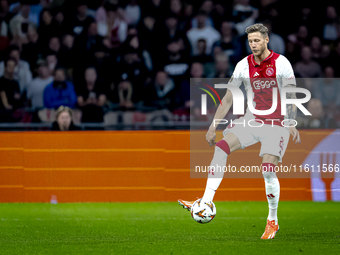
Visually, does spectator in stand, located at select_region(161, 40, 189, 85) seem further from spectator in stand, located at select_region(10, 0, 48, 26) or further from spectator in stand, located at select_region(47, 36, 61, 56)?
spectator in stand, located at select_region(10, 0, 48, 26)

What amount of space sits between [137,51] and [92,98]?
4.52 feet

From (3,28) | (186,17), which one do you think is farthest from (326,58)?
(3,28)

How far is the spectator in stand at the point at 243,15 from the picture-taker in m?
11.4

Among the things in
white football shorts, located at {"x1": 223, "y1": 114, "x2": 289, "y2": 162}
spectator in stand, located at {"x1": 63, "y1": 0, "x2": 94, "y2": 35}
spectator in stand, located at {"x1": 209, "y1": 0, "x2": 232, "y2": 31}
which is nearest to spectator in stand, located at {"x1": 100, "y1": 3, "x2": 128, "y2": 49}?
spectator in stand, located at {"x1": 63, "y1": 0, "x2": 94, "y2": 35}

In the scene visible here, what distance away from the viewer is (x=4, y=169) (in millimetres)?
8531

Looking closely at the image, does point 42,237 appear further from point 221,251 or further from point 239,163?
point 239,163

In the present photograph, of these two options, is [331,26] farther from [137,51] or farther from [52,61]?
[52,61]

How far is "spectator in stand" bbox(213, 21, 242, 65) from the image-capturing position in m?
10.9

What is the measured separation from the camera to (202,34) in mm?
11055

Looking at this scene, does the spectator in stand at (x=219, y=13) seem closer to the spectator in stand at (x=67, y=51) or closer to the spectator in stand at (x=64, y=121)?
the spectator in stand at (x=67, y=51)

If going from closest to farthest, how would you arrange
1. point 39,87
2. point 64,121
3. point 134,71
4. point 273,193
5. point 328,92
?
point 273,193 → point 64,121 → point 328,92 → point 39,87 → point 134,71

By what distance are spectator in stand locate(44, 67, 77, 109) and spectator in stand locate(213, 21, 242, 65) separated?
9.86 feet

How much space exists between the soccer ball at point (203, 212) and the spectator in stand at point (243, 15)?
21.5 ft

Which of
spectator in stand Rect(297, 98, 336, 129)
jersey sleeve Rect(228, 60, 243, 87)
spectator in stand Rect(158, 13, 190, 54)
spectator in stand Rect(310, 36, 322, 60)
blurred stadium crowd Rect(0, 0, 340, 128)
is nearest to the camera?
jersey sleeve Rect(228, 60, 243, 87)
